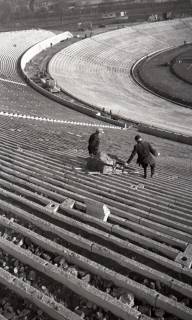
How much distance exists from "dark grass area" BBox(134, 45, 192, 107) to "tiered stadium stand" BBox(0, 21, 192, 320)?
30204 mm

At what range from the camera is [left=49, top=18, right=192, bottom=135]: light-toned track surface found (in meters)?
34.4

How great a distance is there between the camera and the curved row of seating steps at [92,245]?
13.7ft

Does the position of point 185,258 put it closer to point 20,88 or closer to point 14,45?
point 20,88

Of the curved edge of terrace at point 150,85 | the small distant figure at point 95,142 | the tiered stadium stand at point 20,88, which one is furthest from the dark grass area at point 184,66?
the small distant figure at point 95,142

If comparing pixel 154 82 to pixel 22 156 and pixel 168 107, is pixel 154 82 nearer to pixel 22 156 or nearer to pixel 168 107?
pixel 168 107

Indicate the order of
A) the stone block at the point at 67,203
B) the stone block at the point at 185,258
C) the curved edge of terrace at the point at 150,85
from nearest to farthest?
the stone block at the point at 185,258 → the stone block at the point at 67,203 → the curved edge of terrace at the point at 150,85

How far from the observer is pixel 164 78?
45.1m

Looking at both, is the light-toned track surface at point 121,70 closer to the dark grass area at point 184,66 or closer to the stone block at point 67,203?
the dark grass area at point 184,66

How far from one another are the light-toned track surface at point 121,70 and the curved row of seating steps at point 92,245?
22.5 m

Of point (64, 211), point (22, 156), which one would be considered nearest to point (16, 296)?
point (64, 211)

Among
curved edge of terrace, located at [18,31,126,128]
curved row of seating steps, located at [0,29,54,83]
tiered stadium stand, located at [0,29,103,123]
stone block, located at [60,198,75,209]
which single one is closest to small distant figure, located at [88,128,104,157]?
stone block, located at [60,198,75,209]

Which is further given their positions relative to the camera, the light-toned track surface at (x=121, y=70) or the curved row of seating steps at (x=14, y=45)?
the curved row of seating steps at (x=14, y=45)

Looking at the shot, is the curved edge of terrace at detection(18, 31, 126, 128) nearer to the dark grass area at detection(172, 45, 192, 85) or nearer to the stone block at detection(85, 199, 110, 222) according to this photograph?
the dark grass area at detection(172, 45, 192, 85)

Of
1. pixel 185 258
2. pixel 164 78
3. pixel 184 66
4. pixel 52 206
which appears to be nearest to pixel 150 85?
pixel 164 78
